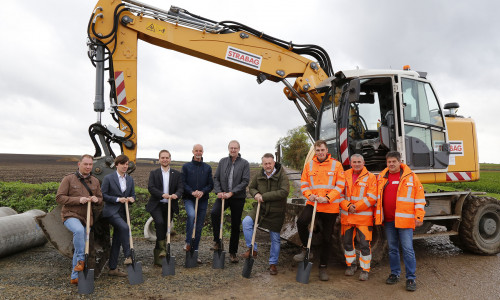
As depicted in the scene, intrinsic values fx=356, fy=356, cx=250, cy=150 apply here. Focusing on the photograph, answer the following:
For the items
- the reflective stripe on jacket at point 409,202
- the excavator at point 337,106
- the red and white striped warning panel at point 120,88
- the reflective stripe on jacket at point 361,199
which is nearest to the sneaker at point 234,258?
the excavator at point 337,106

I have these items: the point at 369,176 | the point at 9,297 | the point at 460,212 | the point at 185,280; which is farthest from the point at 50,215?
the point at 460,212

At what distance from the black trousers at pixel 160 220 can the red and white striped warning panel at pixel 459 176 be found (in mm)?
5175

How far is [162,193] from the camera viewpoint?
17.5ft

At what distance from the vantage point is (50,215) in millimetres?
5066

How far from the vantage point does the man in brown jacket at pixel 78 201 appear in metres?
4.55

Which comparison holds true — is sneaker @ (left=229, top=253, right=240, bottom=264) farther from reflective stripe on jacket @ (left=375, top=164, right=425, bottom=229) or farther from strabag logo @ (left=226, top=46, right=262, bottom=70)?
strabag logo @ (left=226, top=46, right=262, bottom=70)

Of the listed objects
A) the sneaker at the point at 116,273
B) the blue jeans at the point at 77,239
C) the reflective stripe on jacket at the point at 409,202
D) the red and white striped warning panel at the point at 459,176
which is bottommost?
the sneaker at the point at 116,273

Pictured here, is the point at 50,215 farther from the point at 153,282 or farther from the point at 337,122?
the point at 337,122

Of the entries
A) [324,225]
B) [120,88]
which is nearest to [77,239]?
[120,88]

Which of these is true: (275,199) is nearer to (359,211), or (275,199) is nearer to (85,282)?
(359,211)

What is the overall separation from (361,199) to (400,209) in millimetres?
543

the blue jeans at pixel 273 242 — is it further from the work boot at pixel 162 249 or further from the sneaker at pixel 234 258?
the work boot at pixel 162 249

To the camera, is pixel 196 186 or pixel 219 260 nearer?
pixel 219 260

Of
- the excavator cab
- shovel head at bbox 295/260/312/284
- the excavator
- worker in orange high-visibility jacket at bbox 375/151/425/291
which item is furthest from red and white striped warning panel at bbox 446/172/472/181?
shovel head at bbox 295/260/312/284
